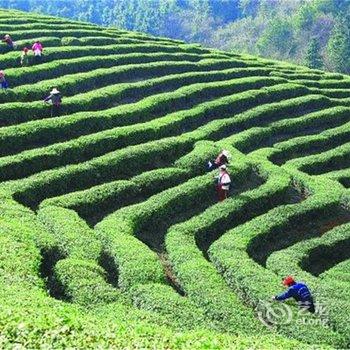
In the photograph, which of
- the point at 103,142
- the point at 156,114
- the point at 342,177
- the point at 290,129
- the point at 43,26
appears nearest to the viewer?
the point at 103,142

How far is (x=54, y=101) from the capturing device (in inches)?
1073

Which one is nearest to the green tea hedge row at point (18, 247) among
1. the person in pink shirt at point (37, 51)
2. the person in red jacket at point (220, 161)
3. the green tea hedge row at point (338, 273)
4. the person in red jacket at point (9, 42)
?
the person in red jacket at point (220, 161)

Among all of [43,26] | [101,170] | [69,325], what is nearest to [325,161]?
[101,170]

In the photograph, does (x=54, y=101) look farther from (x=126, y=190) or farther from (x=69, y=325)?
(x=69, y=325)

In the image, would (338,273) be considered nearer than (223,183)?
Yes

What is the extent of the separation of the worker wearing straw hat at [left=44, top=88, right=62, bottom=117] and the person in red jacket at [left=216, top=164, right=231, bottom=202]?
29.7 feet

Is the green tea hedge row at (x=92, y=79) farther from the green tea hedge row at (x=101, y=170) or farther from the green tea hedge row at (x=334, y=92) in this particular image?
the green tea hedge row at (x=334, y=92)

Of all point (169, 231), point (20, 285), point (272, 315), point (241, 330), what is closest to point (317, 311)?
point (272, 315)

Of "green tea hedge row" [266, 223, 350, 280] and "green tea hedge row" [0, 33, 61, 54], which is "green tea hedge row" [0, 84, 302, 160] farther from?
"green tea hedge row" [266, 223, 350, 280]

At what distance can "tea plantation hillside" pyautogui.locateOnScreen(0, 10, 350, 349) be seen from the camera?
1360cm

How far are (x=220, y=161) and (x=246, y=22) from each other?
105120mm

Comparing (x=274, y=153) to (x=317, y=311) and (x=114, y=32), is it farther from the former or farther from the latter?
(x=114, y=32)

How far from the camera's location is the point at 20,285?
43.5 feet

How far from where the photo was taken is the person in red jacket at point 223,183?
72.4ft
